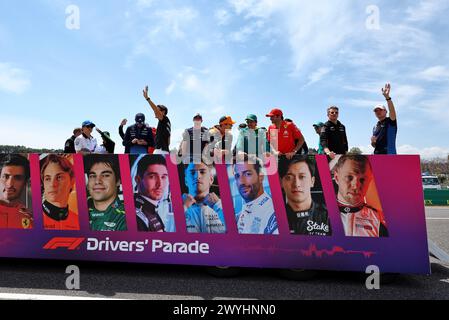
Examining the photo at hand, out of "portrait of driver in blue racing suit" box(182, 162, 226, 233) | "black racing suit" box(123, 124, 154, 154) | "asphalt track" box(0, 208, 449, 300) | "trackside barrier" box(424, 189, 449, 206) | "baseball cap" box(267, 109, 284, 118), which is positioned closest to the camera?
"asphalt track" box(0, 208, 449, 300)

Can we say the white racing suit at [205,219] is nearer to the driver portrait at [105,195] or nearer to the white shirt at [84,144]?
the driver portrait at [105,195]

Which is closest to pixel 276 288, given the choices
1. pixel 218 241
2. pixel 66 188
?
pixel 218 241

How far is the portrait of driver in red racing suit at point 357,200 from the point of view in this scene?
4000mm

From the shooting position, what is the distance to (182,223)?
4336mm

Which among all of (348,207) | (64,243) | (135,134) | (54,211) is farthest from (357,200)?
(54,211)

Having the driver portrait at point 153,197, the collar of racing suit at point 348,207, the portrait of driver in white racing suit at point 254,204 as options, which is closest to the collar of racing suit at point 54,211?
the driver portrait at point 153,197

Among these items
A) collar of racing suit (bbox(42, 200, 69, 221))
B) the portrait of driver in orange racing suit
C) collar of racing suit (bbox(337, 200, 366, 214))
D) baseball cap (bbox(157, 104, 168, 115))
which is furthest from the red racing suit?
collar of racing suit (bbox(337, 200, 366, 214))

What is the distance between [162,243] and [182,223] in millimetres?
405

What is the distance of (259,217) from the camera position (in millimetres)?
4199

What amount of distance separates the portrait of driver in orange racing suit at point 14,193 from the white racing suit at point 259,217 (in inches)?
128

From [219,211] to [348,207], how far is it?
174 centimetres

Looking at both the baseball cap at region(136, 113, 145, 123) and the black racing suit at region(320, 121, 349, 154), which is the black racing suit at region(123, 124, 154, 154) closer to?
the baseball cap at region(136, 113, 145, 123)

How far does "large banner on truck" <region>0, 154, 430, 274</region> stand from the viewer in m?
3.98

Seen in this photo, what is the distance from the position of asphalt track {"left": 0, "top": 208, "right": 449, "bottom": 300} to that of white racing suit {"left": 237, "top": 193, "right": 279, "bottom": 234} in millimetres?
673
